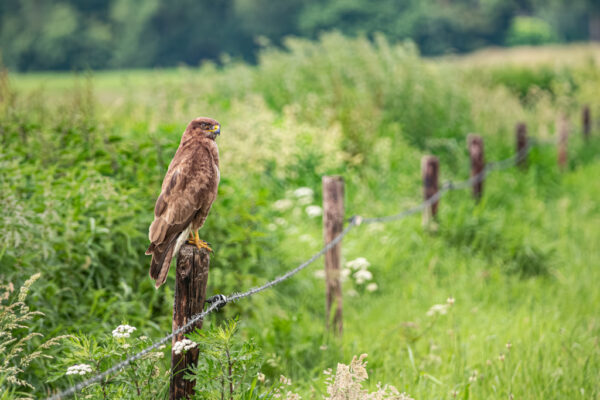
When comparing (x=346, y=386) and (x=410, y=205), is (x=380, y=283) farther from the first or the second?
(x=346, y=386)

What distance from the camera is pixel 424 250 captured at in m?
5.85

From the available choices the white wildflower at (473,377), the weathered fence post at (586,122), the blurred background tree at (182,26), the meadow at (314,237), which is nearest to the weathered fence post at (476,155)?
the meadow at (314,237)

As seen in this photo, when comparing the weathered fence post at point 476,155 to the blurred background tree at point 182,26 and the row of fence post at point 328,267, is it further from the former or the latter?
the blurred background tree at point 182,26

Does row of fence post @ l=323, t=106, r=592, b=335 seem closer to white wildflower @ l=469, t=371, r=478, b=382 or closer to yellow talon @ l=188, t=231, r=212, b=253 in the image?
white wildflower @ l=469, t=371, r=478, b=382

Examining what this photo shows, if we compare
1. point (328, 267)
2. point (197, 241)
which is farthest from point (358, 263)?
point (197, 241)

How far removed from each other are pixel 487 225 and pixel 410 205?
99 centimetres

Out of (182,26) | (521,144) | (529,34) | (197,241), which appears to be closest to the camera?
(197,241)

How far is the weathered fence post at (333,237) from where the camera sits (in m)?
4.16

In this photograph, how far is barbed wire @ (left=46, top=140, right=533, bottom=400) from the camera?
1.96 meters

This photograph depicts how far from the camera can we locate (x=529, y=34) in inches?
2201

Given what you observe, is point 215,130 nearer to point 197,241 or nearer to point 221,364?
point 197,241

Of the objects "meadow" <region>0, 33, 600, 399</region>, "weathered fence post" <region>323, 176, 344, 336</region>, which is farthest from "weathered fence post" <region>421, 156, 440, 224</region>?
"weathered fence post" <region>323, 176, 344, 336</region>

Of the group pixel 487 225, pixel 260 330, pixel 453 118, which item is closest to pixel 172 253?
pixel 260 330

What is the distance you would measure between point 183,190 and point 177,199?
0.04 meters
